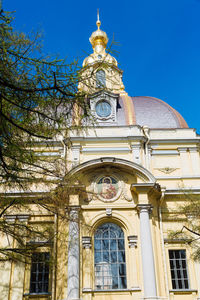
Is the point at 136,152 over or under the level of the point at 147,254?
over

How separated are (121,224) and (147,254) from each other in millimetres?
1775

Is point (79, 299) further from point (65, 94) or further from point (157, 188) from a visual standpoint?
point (65, 94)

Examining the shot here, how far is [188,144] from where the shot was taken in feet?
52.3

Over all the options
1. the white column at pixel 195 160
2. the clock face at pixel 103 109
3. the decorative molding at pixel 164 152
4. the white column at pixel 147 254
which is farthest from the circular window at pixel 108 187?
the clock face at pixel 103 109

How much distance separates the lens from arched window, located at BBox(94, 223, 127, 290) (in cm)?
1286

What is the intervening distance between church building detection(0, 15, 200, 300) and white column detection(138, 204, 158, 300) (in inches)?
1.4

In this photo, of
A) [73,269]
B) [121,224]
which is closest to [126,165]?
[121,224]

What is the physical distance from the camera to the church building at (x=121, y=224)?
12430mm

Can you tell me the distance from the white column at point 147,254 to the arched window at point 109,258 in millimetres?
1053

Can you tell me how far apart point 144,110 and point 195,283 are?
9.06 meters

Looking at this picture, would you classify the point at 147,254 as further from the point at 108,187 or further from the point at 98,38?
the point at 98,38

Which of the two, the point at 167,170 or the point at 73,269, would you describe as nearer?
the point at 73,269

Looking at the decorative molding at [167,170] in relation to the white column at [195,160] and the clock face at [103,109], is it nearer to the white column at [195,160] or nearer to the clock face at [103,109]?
the white column at [195,160]

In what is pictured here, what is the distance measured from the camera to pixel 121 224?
13766 millimetres
